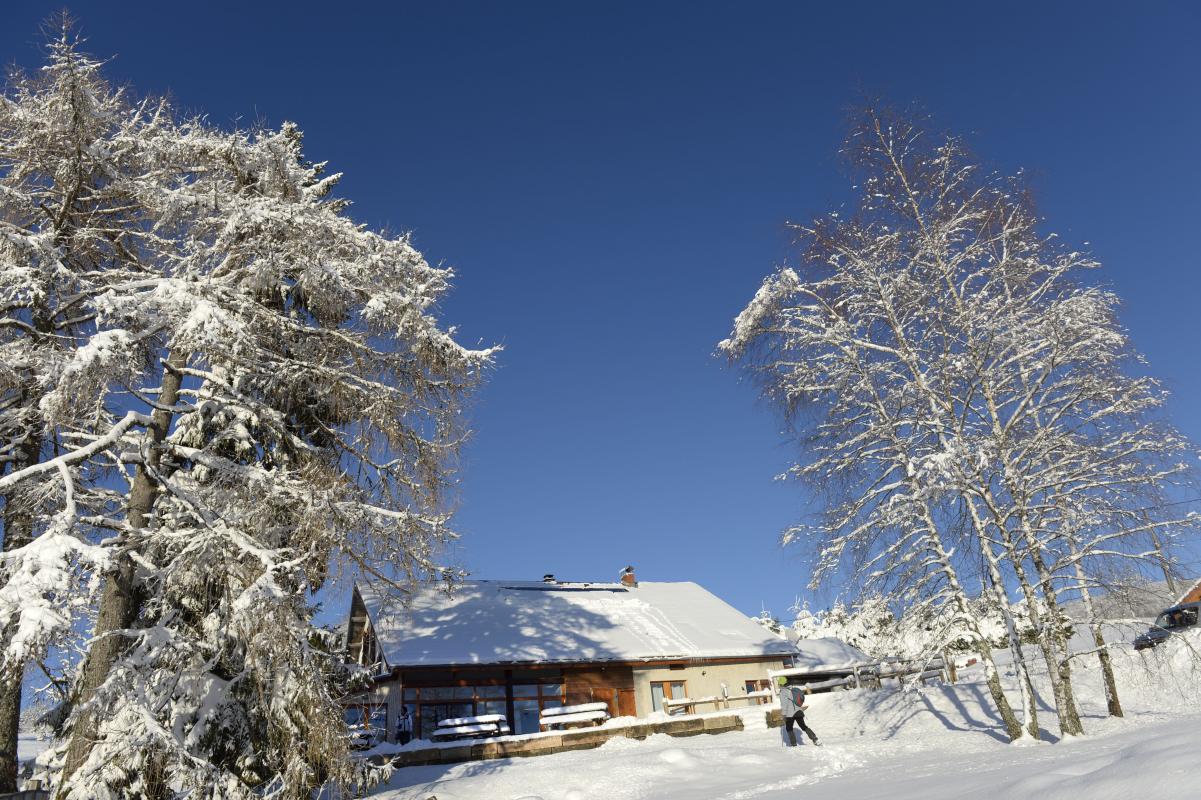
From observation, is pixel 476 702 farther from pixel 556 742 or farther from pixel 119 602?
pixel 119 602

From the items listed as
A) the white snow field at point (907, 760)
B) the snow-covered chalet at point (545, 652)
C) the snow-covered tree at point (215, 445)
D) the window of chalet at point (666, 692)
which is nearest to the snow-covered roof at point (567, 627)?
the snow-covered chalet at point (545, 652)

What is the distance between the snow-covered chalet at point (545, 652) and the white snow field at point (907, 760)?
6.82 meters

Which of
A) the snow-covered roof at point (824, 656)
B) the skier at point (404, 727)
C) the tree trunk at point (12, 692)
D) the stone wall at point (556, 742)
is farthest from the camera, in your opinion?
the snow-covered roof at point (824, 656)

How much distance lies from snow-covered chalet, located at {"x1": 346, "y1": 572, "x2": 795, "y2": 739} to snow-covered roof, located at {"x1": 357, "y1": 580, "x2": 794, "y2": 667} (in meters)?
0.05

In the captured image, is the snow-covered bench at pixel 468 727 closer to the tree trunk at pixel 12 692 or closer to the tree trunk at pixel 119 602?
the tree trunk at pixel 12 692

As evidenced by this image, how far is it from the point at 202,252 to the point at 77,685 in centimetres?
660

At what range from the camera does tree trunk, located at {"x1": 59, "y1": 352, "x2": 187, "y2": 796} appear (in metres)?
8.98

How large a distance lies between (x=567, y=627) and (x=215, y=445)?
61.8ft

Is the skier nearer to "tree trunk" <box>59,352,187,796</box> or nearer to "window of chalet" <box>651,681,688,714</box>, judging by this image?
"window of chalet" <box>651,681,688,714</box>

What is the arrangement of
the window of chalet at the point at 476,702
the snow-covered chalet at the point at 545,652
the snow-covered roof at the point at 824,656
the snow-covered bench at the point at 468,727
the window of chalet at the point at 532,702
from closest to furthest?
the snow-covered bench at the point at 468,727
the window of chalet at the point at 476,702
the snow-covered chalet at the point at 545,652
the window of chalet at the point at 532,702
the snow-covered roof at the point at 824,656

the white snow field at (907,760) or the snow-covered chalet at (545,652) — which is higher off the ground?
the snow-covered chalet at (545,652)

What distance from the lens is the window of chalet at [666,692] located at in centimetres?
2725

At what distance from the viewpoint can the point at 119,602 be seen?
32.4ft

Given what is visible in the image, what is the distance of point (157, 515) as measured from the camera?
10.3 m
